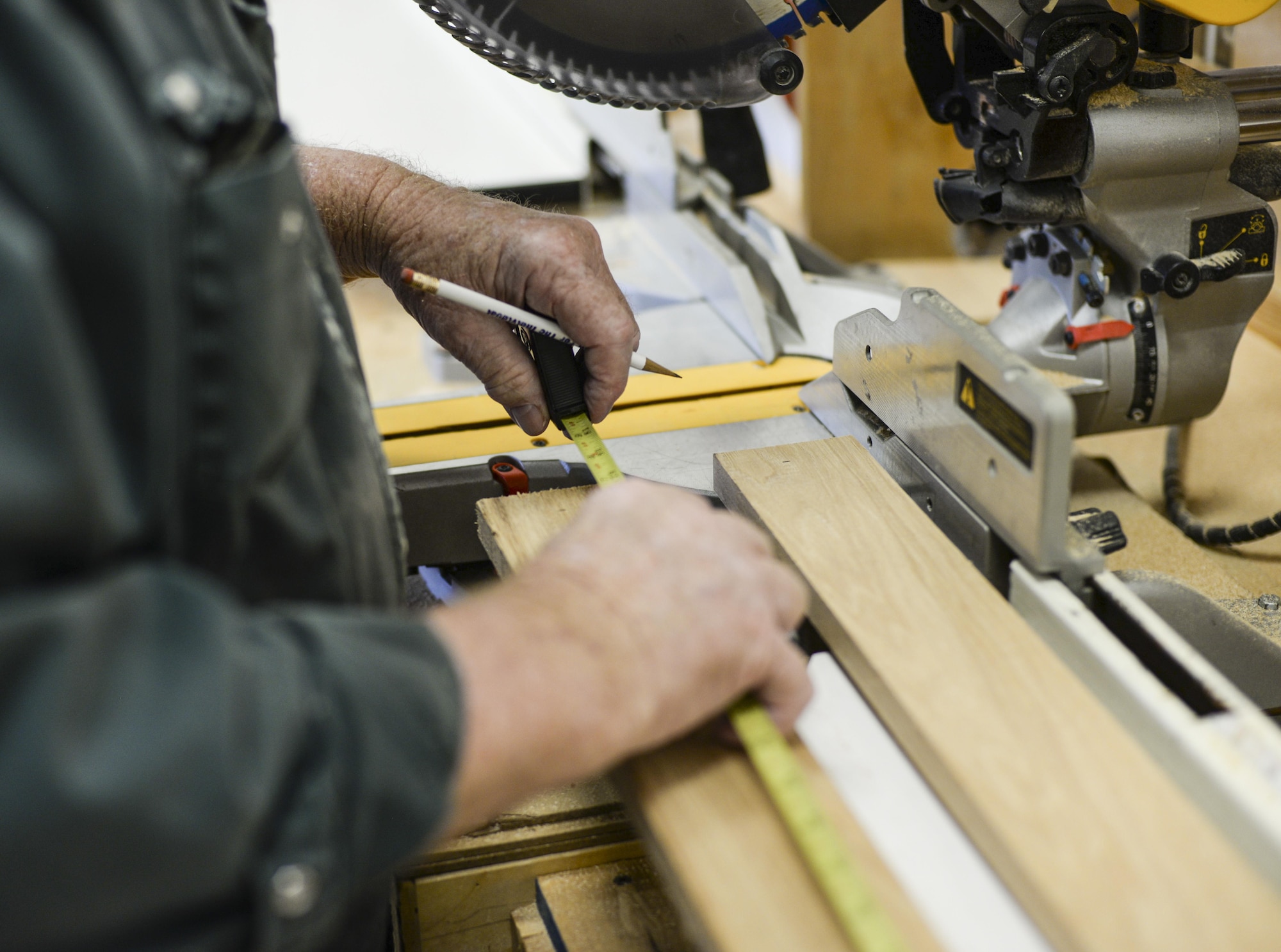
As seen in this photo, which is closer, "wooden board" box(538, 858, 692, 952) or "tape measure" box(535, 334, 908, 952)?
"tape measure" box(535, 334, 908, 952)

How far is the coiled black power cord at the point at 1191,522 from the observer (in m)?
1.34

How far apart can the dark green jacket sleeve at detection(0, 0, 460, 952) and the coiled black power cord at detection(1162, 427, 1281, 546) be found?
1.09 metres

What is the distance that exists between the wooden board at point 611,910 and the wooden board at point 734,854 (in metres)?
0.21

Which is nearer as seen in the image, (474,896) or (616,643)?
(616,643)

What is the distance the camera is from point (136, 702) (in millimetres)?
513

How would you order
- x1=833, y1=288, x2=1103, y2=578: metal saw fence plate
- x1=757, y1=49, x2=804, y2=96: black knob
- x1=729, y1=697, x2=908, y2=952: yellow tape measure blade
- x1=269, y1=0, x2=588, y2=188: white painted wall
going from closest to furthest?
x1=729, y1=697, x2=908, y2=952: yellow tape measure blade
x1=833, y1=288, x2=1103, y2=578: metal saw fence plate
x1=757, y1=49, x2=804, y2=96: black knob
x1=269, y1=0, x2=588, y2=188: white painted wall

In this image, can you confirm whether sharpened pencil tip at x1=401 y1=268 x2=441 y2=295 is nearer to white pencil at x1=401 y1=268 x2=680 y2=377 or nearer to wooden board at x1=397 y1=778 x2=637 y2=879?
white pencil at x1=401 y1=268 x2=680 y2=377

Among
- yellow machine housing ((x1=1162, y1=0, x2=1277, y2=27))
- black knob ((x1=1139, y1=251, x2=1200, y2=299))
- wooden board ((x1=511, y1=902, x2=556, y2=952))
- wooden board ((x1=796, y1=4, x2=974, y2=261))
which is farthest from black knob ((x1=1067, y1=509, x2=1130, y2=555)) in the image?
wooden board ((x1=796, y1=4, x2=974, y2=261))

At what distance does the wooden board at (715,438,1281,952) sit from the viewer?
615 millimetres

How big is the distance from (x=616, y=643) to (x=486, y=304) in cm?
51

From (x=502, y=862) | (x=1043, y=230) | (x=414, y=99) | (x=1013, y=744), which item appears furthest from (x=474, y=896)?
(x=414, y=99)

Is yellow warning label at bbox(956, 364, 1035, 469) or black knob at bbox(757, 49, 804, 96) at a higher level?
black knob at bbox(757, 49, 804, 96)

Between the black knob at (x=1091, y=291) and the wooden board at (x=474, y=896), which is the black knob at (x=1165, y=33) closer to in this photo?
the black knob at (x=1091, y=291)

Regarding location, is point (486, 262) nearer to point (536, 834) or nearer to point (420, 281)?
point (420, 281)
